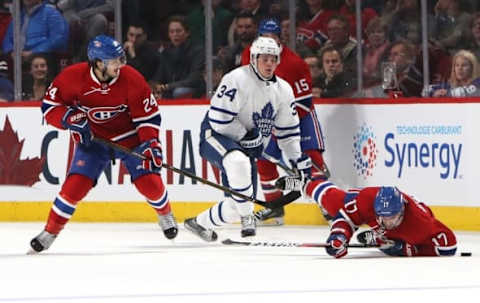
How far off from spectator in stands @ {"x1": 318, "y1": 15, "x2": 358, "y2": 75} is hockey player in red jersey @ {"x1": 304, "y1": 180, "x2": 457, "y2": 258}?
292cm

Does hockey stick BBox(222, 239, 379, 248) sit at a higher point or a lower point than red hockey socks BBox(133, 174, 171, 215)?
lower

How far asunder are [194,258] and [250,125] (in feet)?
4.27

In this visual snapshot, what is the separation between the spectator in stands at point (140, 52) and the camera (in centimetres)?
1116

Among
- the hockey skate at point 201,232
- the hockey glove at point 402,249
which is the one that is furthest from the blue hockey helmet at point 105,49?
the hockey glove at point 402,249

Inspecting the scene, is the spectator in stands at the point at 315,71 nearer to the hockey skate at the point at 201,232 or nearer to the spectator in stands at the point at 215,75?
the spectator in stands at the point at 215,75

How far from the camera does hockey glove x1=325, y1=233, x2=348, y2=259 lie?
7.61m

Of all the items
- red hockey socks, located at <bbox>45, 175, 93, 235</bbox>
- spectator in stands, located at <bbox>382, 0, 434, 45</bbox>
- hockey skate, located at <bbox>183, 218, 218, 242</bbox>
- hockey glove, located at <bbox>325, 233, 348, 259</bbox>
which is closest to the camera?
hockey glove, located at <bbox>325, 233, 348, 259</bbox>

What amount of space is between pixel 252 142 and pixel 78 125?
1.22 metres

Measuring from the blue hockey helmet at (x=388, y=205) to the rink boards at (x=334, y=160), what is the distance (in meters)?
2.37

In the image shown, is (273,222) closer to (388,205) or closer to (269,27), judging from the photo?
(269,27)

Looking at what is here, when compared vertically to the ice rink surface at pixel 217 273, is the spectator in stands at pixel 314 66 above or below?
above

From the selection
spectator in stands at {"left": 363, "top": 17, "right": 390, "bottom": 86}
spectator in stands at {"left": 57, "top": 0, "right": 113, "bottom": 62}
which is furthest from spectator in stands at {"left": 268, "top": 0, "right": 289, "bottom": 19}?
spectator in stands at {"left": 57, "top": 0, "right": 113, "bottom": 62}

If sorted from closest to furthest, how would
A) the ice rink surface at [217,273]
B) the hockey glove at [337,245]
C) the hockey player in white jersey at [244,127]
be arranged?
the ice rink surface at [217,273] < the hockey glove at [337,245] < the hockey player in white jersey at [244,127]

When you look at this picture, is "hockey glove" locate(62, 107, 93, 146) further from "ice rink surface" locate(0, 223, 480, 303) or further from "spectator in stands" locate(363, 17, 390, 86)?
"spectator in stands" locate(363, 17, 390, 86)
